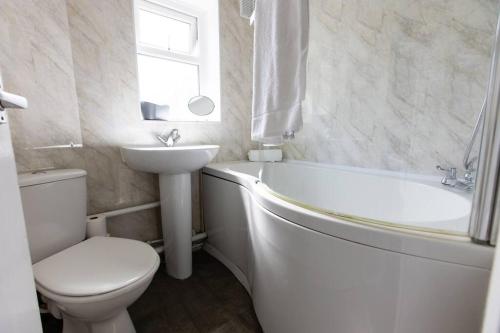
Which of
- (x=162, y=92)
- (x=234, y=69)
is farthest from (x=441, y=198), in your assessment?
(x=162, y=92)

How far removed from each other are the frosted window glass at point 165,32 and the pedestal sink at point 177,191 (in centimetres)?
84

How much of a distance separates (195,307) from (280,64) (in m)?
1.28

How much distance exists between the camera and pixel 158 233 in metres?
1.67

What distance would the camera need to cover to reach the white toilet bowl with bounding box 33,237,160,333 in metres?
0.77

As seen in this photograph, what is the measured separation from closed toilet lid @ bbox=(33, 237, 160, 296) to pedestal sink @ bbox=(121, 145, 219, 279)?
363 millimetres

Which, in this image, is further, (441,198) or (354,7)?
(354,7)

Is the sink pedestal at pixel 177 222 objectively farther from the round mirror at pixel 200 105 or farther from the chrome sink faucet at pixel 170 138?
the round mirror at pixel 200 105

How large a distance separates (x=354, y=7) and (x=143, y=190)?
185 cm

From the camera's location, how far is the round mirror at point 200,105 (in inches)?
67.1

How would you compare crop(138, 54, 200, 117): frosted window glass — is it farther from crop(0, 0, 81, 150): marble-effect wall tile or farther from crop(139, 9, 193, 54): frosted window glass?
crop(0, 0, 81, 150): marble-effect wall tile

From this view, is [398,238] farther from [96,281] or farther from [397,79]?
[397,79]

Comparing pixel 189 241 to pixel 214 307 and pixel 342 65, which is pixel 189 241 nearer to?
pixel 214 307

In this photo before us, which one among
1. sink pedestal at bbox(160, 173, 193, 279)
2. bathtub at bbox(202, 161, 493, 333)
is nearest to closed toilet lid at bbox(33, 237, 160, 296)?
sink pedestal at bbox(160, 173, 193, 279)

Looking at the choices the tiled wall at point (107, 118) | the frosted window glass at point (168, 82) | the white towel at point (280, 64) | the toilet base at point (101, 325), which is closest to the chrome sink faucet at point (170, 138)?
the tiled wall at point (107, 118)
